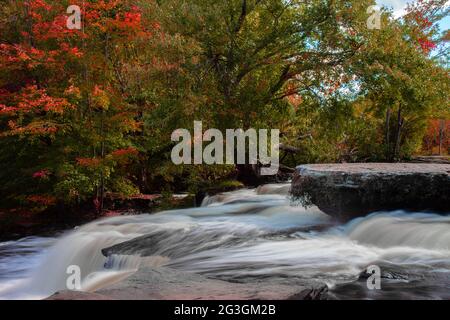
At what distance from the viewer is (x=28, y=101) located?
10102 millimetres

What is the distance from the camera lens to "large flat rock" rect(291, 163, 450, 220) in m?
6.94

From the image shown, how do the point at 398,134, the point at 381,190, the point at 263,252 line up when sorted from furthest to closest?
1. the point at 398,134
2. the point at 381,190
3. the point at 263,252

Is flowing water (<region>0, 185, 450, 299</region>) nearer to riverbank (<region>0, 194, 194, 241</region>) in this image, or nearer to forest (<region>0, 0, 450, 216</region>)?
riverbank (<region>0, 194, 194, 241</region>)

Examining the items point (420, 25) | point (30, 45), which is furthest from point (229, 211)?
point (420, 25)

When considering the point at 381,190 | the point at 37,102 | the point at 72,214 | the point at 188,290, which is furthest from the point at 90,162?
the point at 188,290

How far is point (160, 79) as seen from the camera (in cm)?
1119

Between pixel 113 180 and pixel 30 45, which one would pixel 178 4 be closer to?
pixel 30 45

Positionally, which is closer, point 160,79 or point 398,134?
point 160,79

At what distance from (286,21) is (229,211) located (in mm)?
6387

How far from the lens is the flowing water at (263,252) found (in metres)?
4.91

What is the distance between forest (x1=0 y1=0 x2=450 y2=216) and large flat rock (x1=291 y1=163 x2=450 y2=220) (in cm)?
456
